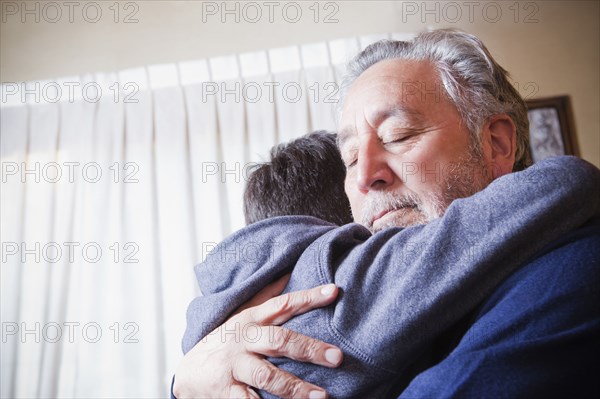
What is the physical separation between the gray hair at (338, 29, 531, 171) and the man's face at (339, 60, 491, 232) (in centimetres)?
3

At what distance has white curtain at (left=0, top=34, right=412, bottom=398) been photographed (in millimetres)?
2562

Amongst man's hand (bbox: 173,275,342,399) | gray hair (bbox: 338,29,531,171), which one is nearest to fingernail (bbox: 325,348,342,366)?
man's hand (bbox: 173,275,342,399)

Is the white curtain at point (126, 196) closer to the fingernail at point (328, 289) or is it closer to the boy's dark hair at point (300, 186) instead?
the boy's dark hair at point (300, 186)

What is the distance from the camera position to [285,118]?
2.69 meters

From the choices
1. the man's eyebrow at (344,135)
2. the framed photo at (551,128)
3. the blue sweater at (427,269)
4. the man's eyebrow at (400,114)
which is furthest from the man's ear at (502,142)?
the framed photo at (551,128)

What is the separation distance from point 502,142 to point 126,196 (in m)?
2.02

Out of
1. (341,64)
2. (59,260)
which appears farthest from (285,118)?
(59,260)

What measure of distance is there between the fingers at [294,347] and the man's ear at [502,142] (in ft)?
2.23

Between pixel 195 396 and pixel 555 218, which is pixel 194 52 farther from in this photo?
pixel 555 218

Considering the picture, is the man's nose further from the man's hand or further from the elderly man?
the man's hand

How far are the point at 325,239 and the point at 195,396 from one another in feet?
1.26

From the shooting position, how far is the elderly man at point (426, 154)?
657 mm

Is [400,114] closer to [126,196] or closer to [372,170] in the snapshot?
[372,170]

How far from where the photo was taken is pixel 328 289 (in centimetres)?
74
